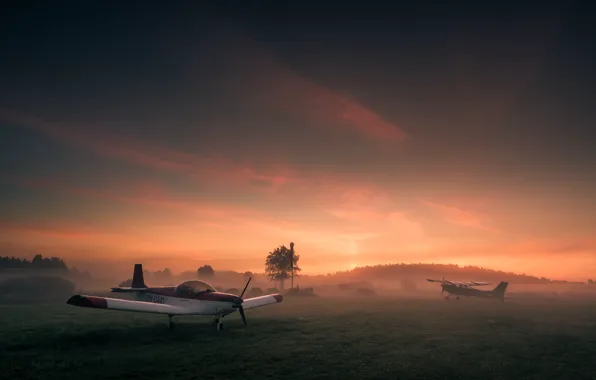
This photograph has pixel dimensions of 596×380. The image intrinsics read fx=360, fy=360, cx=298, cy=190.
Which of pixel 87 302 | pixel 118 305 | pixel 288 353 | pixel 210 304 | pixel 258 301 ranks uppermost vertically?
pixel 87 302

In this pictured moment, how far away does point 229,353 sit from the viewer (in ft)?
58.1

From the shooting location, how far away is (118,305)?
819 inches

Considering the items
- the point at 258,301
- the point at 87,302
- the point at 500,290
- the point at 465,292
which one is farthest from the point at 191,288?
the point at 500,290

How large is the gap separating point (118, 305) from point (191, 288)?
5258mm

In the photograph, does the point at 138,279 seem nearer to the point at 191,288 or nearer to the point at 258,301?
the point at 258,301

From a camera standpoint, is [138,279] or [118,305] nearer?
[118,305]

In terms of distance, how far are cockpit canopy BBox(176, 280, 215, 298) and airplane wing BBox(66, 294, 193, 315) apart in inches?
42.5

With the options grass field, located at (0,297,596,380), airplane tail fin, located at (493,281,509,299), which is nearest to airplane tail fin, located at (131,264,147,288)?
grass field, located at (0,297,596,380)

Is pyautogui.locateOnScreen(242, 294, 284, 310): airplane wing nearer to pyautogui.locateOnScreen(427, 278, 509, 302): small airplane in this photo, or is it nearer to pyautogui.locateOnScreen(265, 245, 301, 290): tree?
pyautogui.locateOnScreen(427, 278, 509, 302): small airplane

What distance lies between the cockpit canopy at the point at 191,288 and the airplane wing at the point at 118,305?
3.54 feet

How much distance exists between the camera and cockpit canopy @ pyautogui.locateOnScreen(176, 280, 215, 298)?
24991mm

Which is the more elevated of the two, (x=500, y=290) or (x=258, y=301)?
(x=258, y=301)

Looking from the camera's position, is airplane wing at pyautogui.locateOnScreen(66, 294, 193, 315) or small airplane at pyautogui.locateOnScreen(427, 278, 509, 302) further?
small airplane at pyautogui.locateOnScreen(427, 278, 509, 302)

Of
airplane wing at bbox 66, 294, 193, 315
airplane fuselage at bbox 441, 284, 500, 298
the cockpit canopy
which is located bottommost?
airplane fuselage at bbox 441, 284, 500, 298
